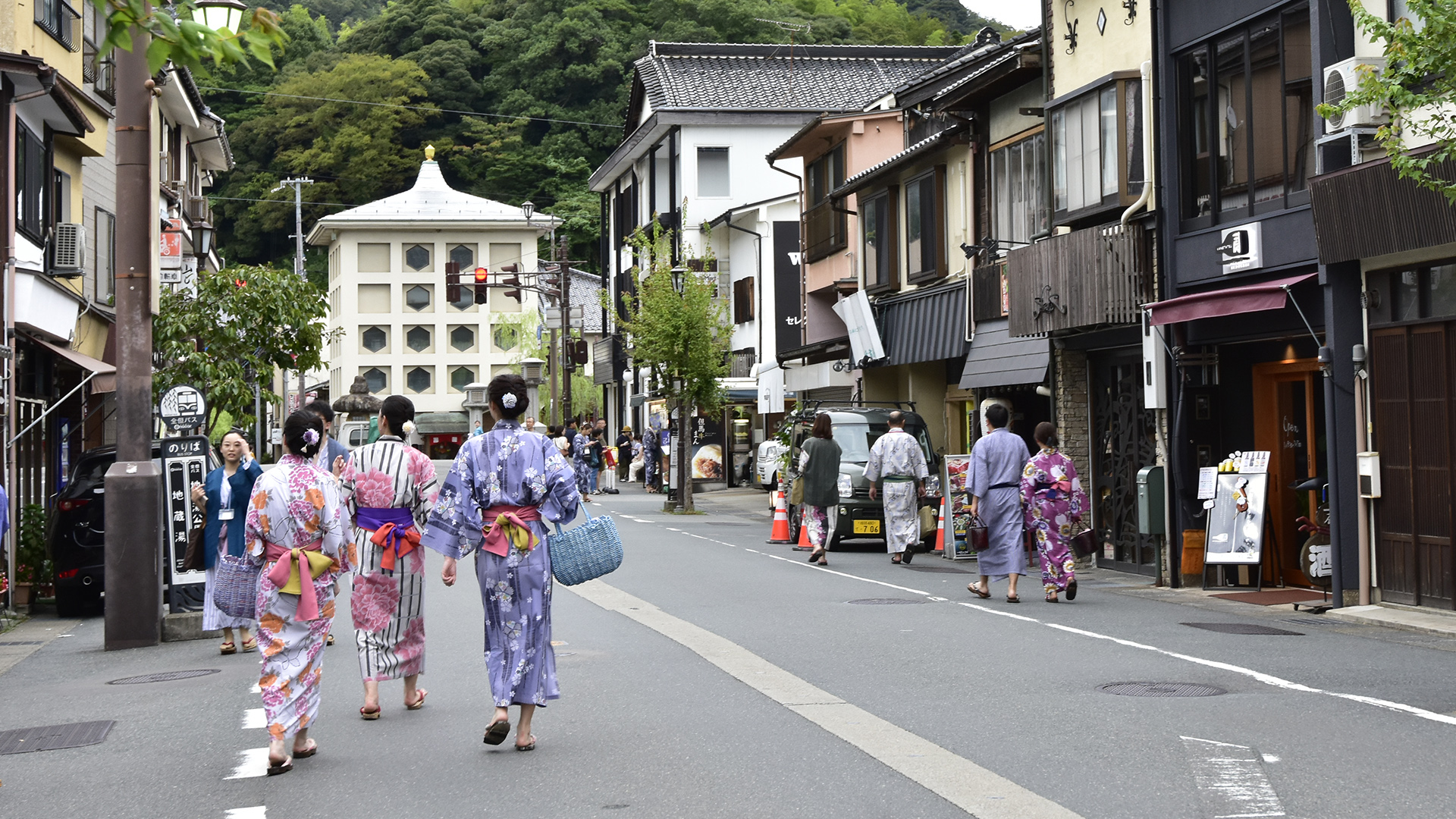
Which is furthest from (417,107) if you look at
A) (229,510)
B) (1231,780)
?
(1231,780)

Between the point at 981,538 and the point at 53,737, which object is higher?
the point at 981,538

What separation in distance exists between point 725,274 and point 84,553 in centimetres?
3261

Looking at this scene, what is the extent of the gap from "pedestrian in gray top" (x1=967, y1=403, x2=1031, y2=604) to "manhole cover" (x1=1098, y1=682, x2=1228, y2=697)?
17.1 feet

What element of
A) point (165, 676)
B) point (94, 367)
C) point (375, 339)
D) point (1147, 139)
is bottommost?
point (165, 676)

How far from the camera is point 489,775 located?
6891mm

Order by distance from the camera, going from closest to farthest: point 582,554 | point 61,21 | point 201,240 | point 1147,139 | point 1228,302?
point 582,554, point 1228,302, point 1147,139, point 61,21, point 201,240

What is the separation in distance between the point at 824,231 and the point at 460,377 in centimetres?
5129

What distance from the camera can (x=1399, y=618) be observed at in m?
12.6

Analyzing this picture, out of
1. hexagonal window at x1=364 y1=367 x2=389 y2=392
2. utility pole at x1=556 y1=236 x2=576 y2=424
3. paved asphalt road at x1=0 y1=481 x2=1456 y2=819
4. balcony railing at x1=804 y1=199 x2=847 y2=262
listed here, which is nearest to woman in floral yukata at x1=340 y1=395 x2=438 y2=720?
paved asphalt road at x1=0 y1=481 x2=1456 y2=819

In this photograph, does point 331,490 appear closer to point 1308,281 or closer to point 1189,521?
point 1308,281

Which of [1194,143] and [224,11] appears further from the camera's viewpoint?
[1194,143]

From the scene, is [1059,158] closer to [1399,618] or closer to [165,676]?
[1399,618]

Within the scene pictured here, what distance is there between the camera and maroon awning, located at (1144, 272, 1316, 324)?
14.5m

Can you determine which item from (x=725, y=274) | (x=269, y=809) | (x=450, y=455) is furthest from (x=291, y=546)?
(x=450, y=455)
